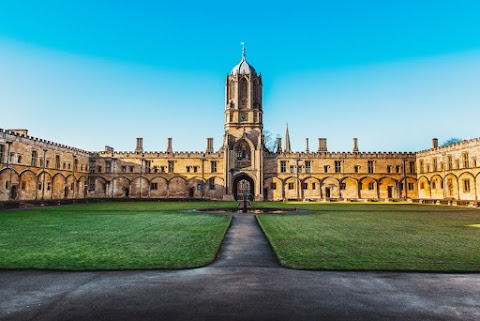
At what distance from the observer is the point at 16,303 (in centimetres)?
538

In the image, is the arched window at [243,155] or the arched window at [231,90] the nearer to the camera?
the arched window at [243,155]

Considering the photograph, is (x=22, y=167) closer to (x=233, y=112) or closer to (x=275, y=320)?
(x=233, y=112)

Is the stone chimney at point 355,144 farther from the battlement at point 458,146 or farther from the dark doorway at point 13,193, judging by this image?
the dark doorway at point 13,193

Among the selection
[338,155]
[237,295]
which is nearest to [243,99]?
[338,155]

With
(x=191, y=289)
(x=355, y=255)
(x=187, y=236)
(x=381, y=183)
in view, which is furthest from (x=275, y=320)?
(x=381, y=183)

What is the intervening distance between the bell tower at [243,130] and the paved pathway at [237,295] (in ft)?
135

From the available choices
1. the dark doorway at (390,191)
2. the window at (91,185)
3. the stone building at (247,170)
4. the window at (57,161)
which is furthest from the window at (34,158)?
the dark doorway at (390,191)

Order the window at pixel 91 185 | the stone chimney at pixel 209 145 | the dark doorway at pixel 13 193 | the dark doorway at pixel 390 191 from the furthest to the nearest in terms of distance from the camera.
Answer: the stone chimney at pixel 209 145
the window at pixel 91 185
the dark doorway at pixel 390 191
the dark doorway at pixel 13 193

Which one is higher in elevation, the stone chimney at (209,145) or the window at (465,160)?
the stone chimney at (209,145)

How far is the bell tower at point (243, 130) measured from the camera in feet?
162

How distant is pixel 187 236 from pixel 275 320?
7.67m

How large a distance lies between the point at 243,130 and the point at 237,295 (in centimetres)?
4578

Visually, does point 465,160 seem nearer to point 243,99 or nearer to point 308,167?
point 308,167

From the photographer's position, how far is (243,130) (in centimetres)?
5103
